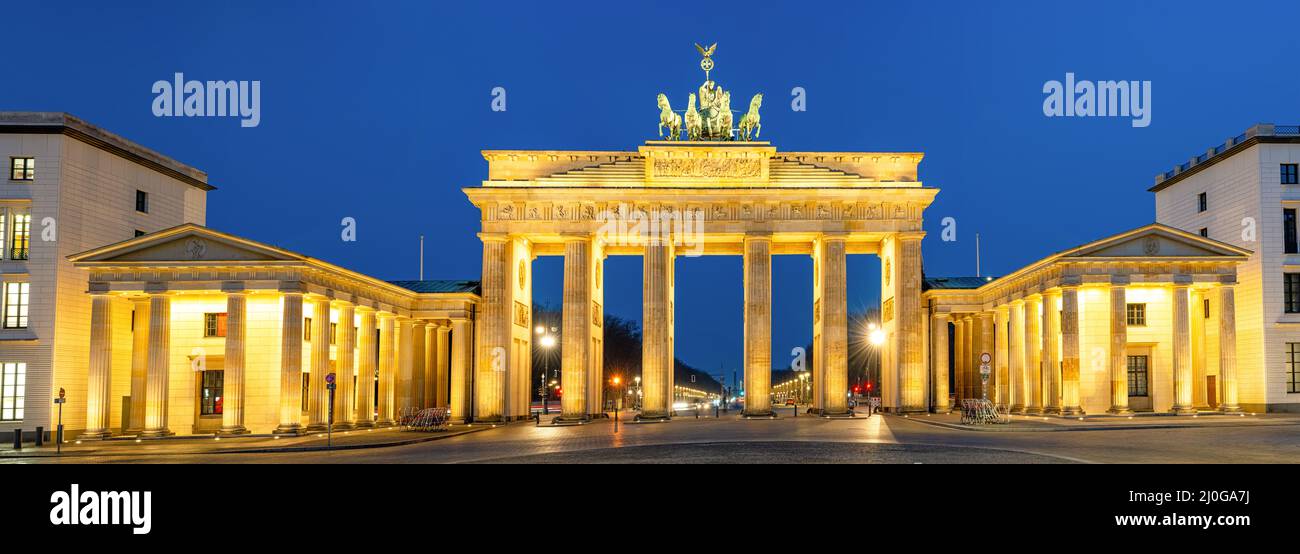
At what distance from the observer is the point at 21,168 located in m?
45.6

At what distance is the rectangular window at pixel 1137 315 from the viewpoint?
5369cm

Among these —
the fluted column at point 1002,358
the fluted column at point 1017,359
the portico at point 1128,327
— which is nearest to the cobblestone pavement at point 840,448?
the portico at point 1128,327

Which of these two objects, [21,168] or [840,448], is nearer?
[840,448]

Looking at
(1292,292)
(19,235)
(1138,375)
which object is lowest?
(1138,375)

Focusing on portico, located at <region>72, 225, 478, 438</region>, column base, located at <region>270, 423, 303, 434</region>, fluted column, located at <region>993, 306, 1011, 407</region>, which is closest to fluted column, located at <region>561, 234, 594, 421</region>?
portico, located at <region>72, 225, 478, 438</region>

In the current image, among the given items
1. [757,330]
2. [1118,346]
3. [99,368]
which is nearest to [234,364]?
[99,368]

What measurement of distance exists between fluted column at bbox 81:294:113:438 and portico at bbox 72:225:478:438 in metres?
0.04

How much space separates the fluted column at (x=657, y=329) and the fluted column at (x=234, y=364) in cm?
2346

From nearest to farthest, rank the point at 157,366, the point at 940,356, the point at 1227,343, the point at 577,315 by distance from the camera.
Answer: the point at 157,366, the point at 1227,343, the point at 577,315, the point at 940,356

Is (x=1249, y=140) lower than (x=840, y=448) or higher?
higher

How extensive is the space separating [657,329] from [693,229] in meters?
6.50

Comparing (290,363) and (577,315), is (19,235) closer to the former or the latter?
(290,363)

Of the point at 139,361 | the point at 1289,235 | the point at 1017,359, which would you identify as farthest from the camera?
the point at 1017,359
